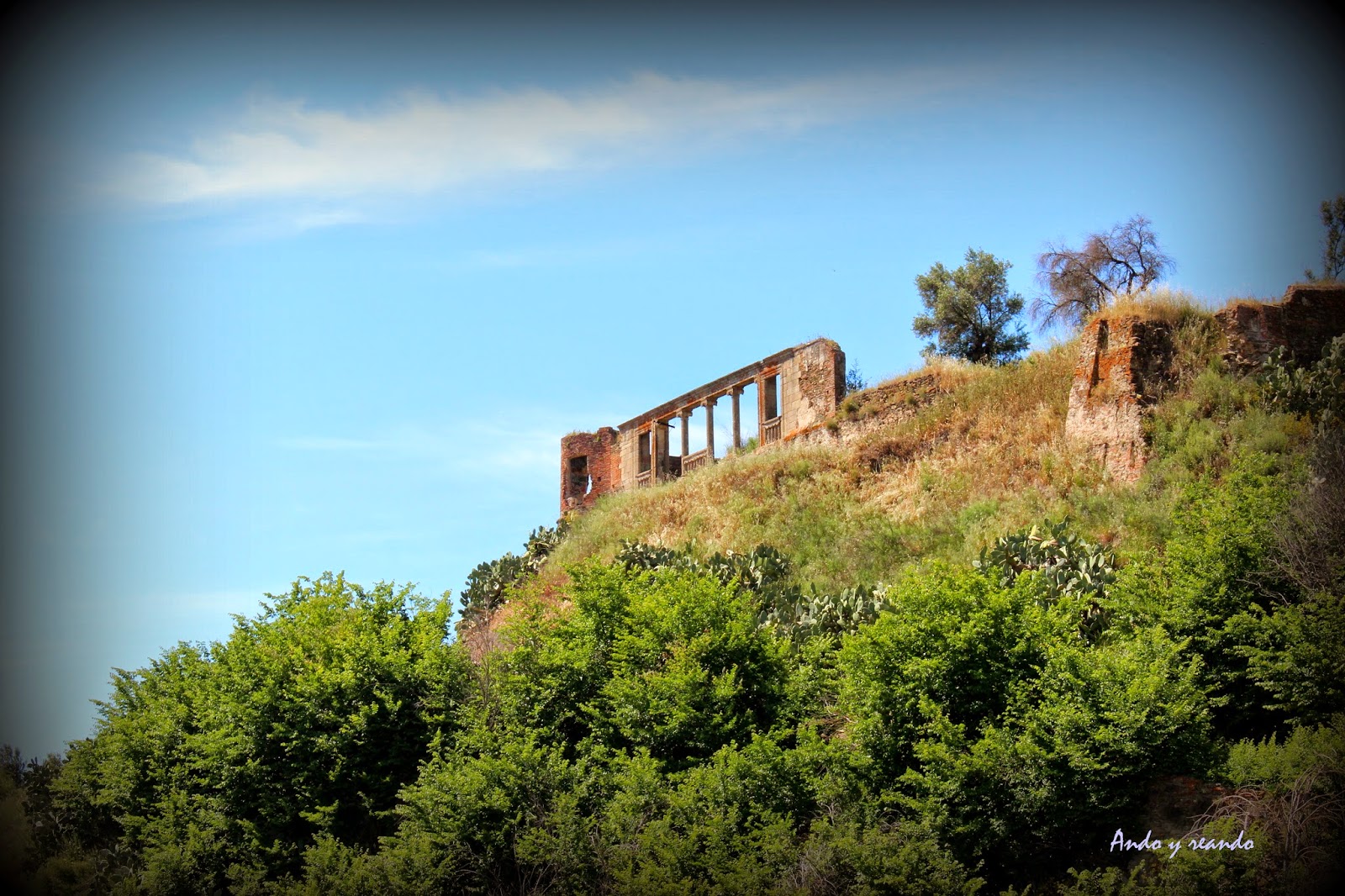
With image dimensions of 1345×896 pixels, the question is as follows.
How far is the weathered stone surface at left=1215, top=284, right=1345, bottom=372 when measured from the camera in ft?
83.7

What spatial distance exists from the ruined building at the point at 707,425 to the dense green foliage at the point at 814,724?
8.11 meters

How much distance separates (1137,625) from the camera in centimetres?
1997

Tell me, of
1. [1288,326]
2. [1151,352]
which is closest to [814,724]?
[1151,352]

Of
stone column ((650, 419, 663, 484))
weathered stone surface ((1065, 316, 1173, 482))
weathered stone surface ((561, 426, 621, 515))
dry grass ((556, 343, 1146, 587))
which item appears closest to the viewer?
weathered stone surface ((1065, 316, 1173, 482))

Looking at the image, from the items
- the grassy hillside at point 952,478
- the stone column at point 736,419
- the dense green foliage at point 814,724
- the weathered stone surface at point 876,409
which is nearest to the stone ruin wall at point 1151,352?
the grassy hillside at point 952,478

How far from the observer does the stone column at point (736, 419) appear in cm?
3781

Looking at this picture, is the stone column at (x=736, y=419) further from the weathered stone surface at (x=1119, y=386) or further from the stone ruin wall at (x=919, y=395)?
the weathered stone surface at (x=1119, y=386)

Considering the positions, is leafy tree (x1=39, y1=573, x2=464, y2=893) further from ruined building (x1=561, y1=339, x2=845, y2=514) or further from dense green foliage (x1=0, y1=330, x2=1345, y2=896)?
ruined building (x1=561, y1=339, x2=845, y2=514)

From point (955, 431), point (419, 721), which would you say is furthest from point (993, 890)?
point (955, 431)

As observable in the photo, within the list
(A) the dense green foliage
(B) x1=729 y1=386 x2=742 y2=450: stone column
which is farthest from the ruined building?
(A) the dense green foliage

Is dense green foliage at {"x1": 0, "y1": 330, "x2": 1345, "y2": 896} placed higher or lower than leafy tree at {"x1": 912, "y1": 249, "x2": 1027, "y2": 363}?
lower

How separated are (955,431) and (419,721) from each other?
524 inches

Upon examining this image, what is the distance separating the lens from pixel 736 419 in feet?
125

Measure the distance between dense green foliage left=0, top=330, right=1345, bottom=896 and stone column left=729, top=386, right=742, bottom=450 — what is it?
9868 millimetres
